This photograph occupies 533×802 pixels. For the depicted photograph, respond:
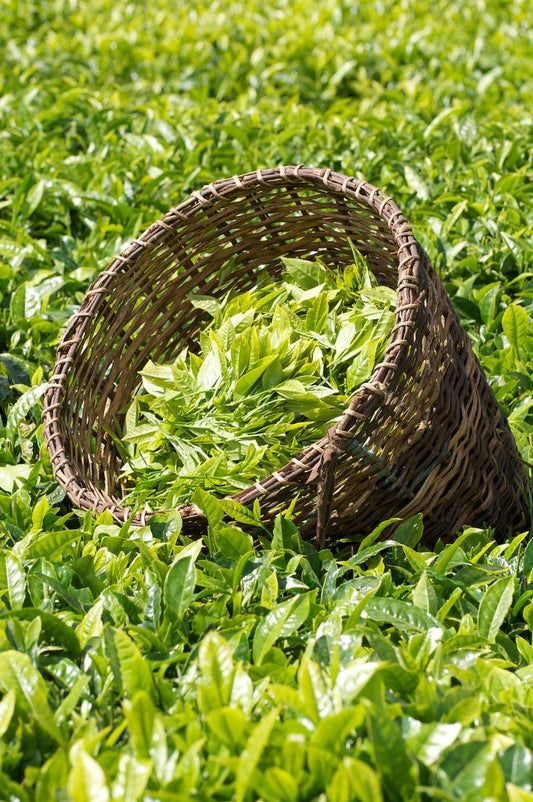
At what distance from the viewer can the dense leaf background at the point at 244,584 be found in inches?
49.3

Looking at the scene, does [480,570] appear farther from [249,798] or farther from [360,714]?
[249,798]

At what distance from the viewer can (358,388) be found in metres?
2.06

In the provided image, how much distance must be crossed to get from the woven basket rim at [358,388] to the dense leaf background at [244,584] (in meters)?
0.09

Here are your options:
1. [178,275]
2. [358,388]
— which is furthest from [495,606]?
[178,275]

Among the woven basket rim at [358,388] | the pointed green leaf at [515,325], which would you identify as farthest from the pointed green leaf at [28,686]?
the pointed green leaf at [515,325]

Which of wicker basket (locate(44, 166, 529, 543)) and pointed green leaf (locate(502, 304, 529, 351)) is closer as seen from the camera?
wicker basket (locate(44, 166, 529, 543))

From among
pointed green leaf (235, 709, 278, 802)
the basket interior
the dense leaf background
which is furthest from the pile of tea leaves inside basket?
pointed green leaf (235, 709, 278, 802)

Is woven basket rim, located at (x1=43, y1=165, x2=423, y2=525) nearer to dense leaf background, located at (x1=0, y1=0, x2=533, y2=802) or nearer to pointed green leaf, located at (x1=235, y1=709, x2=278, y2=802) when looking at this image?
dense leaf background, located at (x1=0, y1=0, x2=533, y2=802)

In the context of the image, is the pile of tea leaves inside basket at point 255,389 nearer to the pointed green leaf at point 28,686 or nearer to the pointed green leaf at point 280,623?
the pointed green leaf at point 280,623

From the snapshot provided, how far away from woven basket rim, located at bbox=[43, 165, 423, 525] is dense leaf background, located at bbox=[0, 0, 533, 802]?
92 millimetres

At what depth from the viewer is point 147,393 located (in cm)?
248

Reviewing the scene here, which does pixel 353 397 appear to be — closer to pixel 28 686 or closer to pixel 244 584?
pixel 244 584

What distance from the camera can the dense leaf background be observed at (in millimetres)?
1251

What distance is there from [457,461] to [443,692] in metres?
0.63
